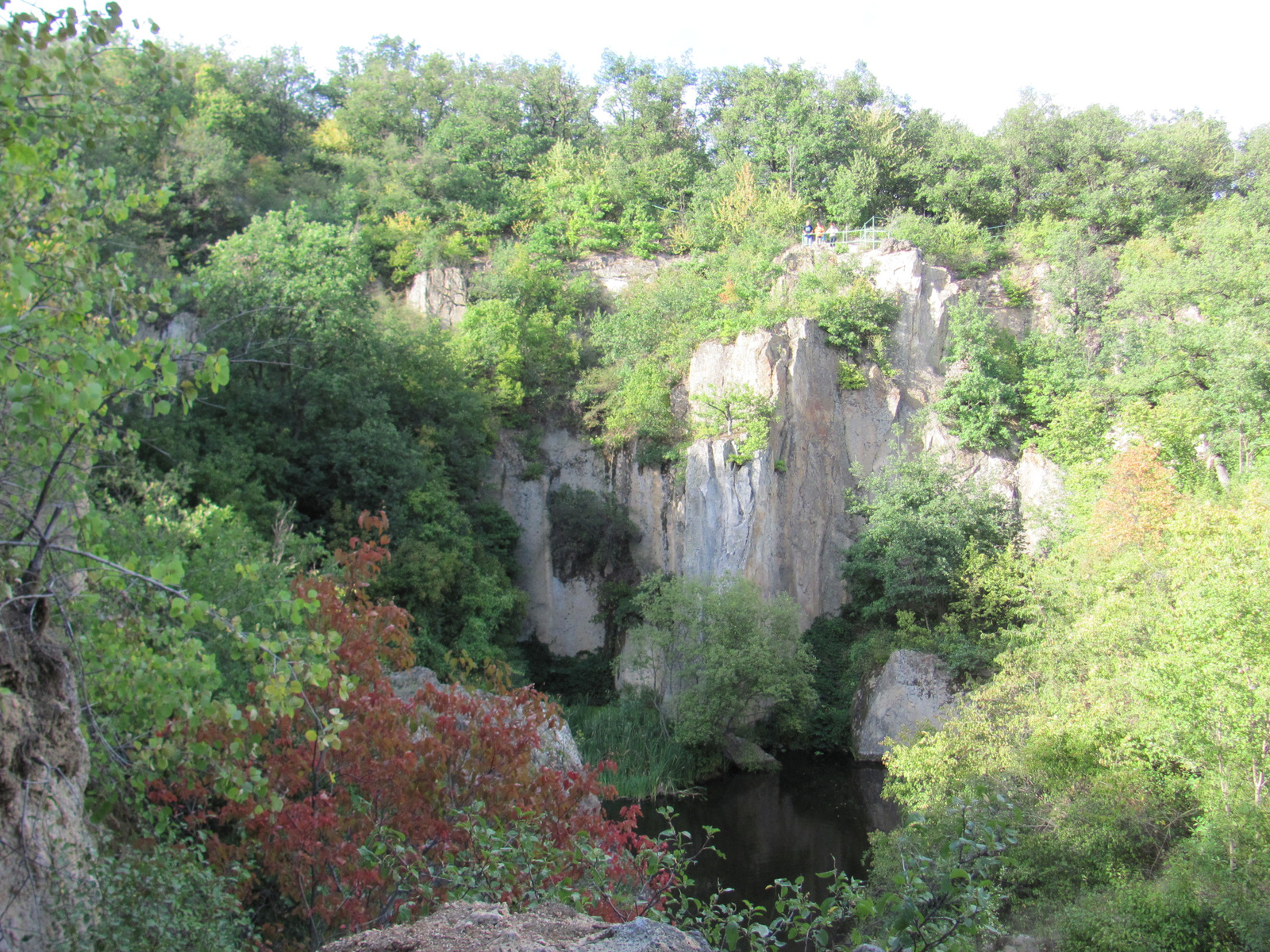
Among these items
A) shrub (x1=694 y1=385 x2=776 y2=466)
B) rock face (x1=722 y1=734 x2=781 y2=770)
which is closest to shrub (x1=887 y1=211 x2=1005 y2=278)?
shrub (x1=694 y1=385 x2=776 y2=466)

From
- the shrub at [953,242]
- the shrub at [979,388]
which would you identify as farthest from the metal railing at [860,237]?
the shrub at [979,388]

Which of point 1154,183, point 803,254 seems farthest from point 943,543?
point 1154,183

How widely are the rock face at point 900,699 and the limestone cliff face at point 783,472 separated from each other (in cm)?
427

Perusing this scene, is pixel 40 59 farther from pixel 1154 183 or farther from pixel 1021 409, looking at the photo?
pixel 1154 183

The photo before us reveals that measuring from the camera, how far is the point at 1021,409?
1097 inches

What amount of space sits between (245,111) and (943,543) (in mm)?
30754

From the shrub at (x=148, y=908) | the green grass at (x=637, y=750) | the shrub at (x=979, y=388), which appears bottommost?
the green grass at (x=637, y=750)

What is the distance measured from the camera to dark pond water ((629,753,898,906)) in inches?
587

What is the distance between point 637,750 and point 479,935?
A: 1757cm

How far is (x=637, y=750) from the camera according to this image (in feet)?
65.7

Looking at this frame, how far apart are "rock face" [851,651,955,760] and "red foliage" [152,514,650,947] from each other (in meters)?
16.6

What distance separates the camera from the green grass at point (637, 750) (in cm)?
1891

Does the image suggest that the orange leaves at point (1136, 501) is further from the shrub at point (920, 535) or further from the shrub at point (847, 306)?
the shrub at point (847, 306)

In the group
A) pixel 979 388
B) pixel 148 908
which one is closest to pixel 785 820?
pixel 148 908
